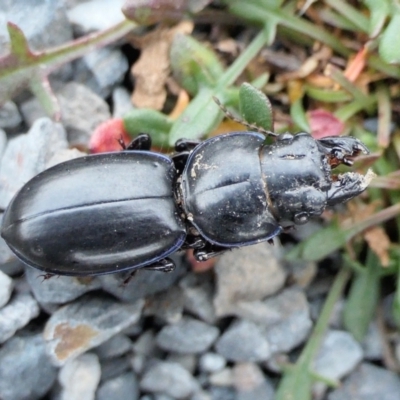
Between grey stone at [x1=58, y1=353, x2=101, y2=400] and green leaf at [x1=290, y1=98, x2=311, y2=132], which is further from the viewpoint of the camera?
green leaf at [x1=290, y1=98, x2=311, y2=132]

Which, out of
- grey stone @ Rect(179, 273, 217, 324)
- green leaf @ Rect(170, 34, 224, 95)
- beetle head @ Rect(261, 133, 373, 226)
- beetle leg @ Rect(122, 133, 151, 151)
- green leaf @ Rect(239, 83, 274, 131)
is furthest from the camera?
grey stone @ Rect(179, 273, 217, 324)

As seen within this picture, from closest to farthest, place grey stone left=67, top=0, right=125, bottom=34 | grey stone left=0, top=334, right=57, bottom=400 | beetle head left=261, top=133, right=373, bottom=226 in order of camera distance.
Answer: beetle head left=261, top=133, right=373, bottom=226
grey stone left=0, top=334, right=57, bottom=400
grey stone left=67, top=0, right=125, bottom=34

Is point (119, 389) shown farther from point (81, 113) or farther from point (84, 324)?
point (81, 113)

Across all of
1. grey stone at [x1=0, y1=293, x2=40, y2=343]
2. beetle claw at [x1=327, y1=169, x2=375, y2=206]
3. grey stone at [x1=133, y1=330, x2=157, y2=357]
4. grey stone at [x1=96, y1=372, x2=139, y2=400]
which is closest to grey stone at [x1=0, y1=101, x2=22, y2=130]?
grey stone at [x1=0, y1=293, x2=40, y2=343]

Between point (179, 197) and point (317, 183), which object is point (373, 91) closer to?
point (317, 183)

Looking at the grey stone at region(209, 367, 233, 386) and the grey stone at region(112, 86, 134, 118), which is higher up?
the grey stone at region(112, 86, 134, 118)

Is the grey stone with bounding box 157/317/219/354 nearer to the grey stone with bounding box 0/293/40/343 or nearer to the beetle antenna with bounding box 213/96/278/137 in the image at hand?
the grey stone with bounding box 0/293/40/343

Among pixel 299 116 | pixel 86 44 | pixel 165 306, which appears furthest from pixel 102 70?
pixel 165 306
